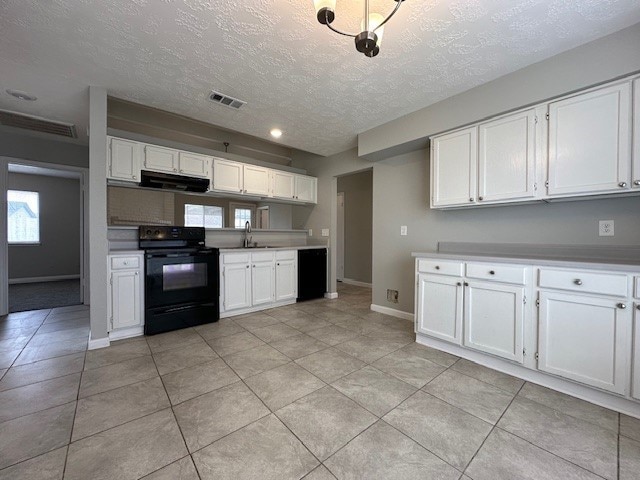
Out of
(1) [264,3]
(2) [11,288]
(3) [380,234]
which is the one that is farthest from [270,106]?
(2) [11,288]

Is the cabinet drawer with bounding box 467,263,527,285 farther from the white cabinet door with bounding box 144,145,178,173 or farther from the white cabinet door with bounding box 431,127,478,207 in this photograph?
the white cabinet door with bounding box 144,145,178,173

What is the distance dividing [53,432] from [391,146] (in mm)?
3655

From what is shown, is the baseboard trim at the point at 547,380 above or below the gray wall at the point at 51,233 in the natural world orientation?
below

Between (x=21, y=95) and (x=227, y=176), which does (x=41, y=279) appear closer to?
(x=21, y=95)

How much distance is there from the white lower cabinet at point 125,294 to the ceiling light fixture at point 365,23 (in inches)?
111

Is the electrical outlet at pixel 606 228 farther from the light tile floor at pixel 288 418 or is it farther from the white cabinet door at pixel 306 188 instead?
the white cabinet door at pixel 306 188

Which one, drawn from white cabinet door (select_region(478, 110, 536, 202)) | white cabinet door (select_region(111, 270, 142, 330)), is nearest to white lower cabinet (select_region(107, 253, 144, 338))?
white cabinet door (select_region(111, 270, 142, 330))

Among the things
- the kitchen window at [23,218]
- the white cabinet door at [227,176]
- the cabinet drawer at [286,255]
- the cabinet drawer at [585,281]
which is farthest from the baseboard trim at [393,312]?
the kitchen window at [23,218]

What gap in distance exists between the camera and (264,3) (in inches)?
62.7

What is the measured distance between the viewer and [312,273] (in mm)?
4480

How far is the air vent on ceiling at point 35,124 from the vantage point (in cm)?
324

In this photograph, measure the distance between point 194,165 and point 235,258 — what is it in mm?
1359

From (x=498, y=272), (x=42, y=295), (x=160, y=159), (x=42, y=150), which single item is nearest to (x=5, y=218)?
(x=42, y=150)

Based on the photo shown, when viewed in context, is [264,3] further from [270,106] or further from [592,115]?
[592,115]
